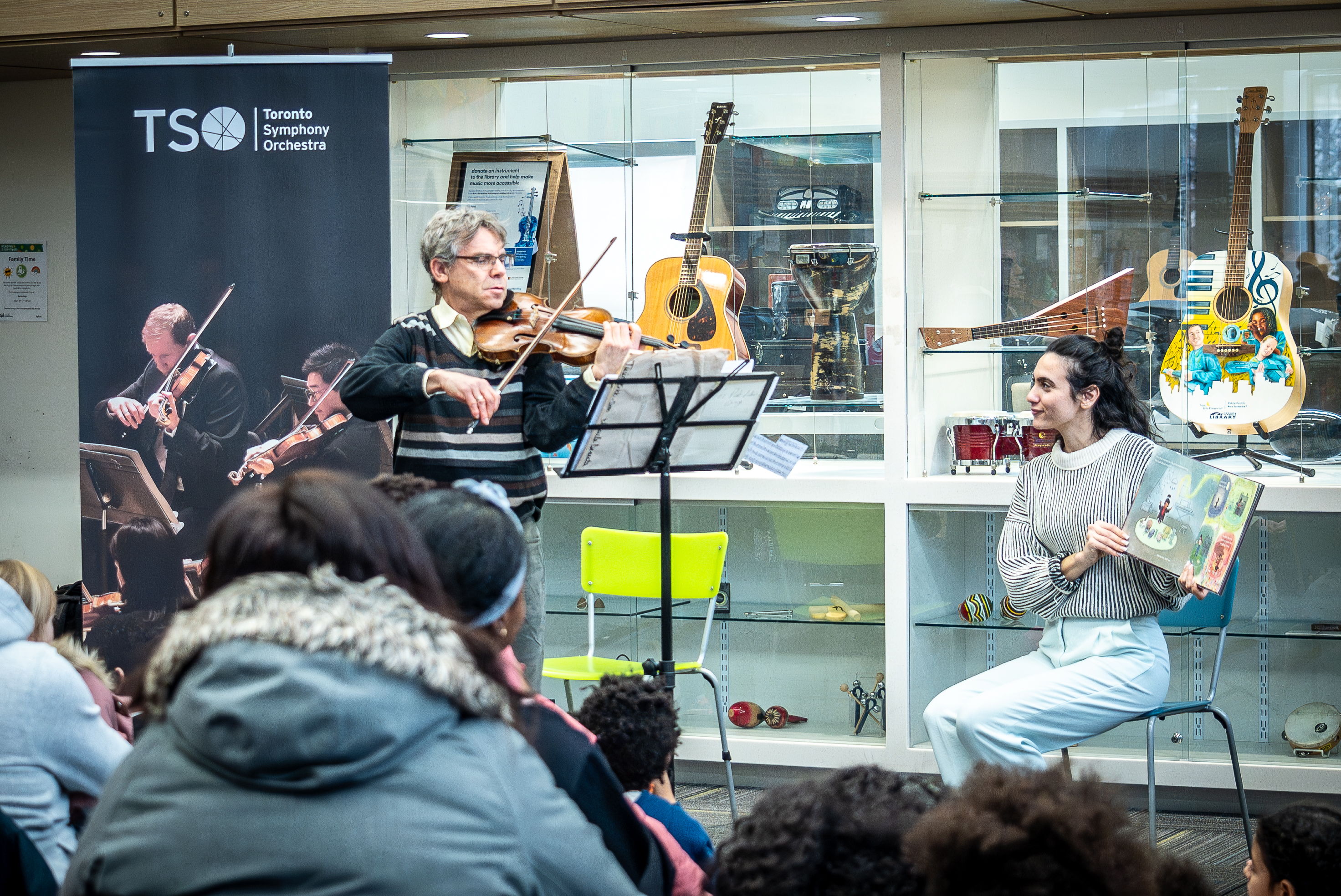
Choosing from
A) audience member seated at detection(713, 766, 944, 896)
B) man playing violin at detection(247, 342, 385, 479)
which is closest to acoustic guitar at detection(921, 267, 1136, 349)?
man playing violin at detection(247, 342, 385, 479)

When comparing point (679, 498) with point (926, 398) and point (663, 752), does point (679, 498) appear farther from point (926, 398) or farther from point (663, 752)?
point (663, 752)

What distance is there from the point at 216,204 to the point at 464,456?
1.16m

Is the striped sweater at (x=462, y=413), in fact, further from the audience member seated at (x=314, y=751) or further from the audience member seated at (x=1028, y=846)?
the audience member seated at (x=1028, y=846)

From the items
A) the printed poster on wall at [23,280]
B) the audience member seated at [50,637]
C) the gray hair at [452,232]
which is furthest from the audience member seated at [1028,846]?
the printed poster on wall at [23,280]

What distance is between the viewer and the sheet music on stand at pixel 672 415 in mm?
2857

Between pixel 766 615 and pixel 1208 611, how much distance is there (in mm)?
1436

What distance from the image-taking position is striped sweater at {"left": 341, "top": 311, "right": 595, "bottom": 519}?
9.56 feet

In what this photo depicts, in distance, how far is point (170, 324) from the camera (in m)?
3.50

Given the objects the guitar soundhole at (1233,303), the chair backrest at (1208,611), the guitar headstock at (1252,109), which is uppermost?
the guitar headstock at (1252,109)

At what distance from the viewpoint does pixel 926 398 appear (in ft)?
13.3

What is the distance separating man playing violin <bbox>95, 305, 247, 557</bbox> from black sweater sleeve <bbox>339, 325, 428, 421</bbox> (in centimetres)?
65

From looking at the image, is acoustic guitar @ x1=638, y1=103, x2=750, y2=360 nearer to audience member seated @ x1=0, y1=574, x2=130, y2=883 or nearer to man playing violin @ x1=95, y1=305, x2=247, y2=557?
man playing violin @ x1=95, y1=305, x2=247, y2=557

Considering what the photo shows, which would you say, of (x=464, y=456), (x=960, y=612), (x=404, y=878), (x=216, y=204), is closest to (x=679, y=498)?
(x=960, y=612)

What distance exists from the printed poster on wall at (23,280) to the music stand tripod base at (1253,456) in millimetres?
4158
